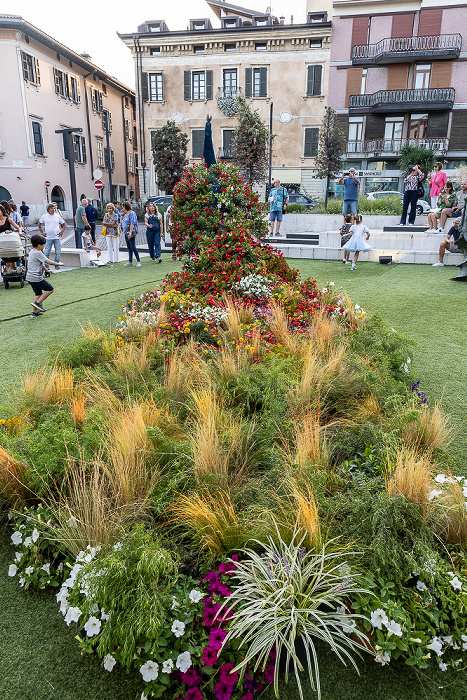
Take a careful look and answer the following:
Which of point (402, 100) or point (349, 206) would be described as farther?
point (402, 100)

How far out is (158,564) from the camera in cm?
206

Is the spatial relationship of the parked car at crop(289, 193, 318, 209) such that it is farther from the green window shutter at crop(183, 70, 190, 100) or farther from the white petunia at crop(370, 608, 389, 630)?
the white petunia at crop(370, 608, 389, 630)

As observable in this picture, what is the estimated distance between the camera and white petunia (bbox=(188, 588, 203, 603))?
2092mm

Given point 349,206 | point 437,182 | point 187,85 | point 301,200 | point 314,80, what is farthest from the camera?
point 187,85

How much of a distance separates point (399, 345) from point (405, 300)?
3.76m

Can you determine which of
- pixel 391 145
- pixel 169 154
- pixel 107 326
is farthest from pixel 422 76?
pixel 107 326

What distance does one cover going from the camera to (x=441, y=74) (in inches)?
1251

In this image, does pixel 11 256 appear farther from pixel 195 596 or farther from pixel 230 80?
pixel 230 80

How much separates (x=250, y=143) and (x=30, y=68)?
15.0 meters

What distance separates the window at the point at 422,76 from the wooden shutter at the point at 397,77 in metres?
0.65

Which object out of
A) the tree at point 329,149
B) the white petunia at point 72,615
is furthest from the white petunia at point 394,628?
the tree at point 329,149

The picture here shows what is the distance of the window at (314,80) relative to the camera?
33156mm

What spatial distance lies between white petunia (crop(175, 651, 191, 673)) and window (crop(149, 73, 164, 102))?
39630 millimetres

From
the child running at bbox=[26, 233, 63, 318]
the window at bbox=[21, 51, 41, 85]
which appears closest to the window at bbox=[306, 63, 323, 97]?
the window at bbox=[21, 51, 41, 85]
